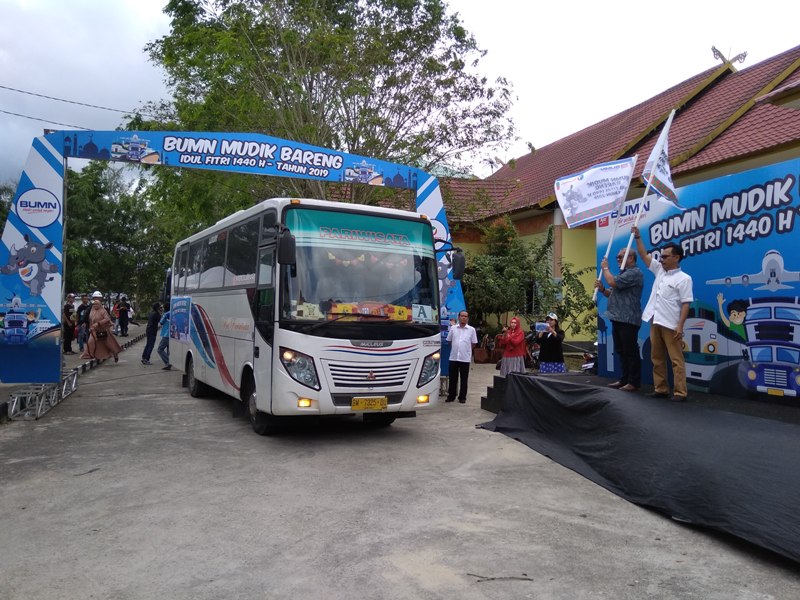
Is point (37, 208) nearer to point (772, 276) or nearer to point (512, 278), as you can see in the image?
point (772, 276)

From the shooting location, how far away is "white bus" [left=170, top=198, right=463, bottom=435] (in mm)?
8047

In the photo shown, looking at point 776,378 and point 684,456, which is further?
point 776,378

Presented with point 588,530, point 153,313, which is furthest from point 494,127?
point 588,530

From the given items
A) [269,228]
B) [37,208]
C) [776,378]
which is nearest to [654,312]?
[776,378]

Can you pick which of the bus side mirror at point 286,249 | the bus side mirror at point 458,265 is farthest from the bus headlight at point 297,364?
the bus side mirror at point 458,265

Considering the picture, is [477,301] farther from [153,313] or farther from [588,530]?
[588,530]

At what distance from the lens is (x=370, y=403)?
827cm

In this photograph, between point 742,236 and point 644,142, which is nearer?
point 742,236

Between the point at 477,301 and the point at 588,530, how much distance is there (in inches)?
559

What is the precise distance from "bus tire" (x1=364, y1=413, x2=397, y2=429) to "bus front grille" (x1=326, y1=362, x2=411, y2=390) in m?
1.22

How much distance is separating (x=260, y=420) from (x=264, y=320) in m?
1.48

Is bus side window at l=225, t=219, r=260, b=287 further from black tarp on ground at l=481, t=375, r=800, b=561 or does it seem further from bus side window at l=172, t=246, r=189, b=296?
black tarp on ground at l=481, t=375, r=800, b=561

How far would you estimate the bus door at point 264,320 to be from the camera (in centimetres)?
826

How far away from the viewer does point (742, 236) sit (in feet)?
24.6
